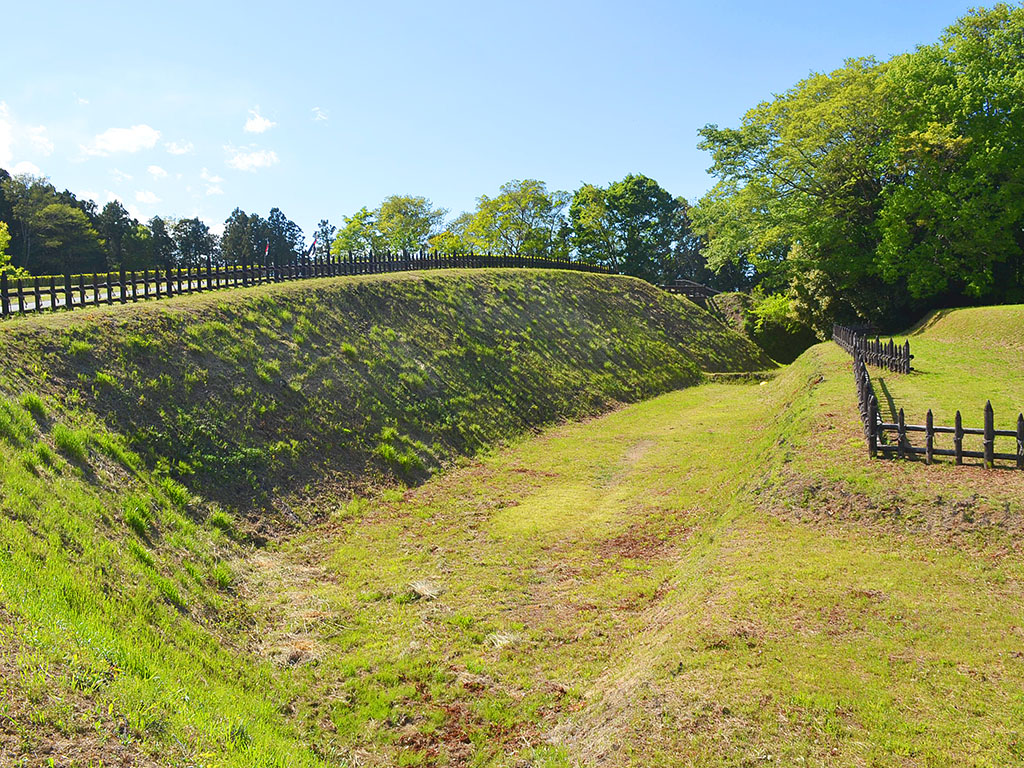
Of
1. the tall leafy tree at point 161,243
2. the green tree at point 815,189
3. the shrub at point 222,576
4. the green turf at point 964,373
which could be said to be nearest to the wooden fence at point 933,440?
the green turf at point 964,373

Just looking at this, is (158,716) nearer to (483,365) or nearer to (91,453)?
(91,453)

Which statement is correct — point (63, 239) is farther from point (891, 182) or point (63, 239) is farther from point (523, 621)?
point (891, 182)

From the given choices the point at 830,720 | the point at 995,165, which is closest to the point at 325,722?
the point at 830,720

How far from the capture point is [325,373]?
2372 cm

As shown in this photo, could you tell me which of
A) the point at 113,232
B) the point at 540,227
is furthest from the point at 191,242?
the point at 540,227

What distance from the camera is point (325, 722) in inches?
363

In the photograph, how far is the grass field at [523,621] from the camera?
709cm

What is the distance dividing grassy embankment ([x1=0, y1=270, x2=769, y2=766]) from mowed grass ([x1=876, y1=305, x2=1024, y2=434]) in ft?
48.0

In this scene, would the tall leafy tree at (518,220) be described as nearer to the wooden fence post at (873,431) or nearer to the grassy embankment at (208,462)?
the grassy embankment at (208,462)

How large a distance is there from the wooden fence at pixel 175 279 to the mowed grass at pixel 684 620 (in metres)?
12.6

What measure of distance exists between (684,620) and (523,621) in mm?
3175

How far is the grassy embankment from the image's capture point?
684 cm

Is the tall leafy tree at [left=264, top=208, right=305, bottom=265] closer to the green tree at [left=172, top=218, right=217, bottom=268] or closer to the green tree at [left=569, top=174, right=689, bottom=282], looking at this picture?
the green tree at [left=172, top=218, right=217, bottom=268]

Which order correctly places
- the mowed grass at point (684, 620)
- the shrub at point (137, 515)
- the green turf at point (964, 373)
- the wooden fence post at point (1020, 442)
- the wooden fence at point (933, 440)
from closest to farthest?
the mowed grass at point (684, 620)
the shrub at point (137, 515)
the wooden fence post at point (1020, 442)
the wooden fence at point (933, 440)
the green turf at point (964, 373)
